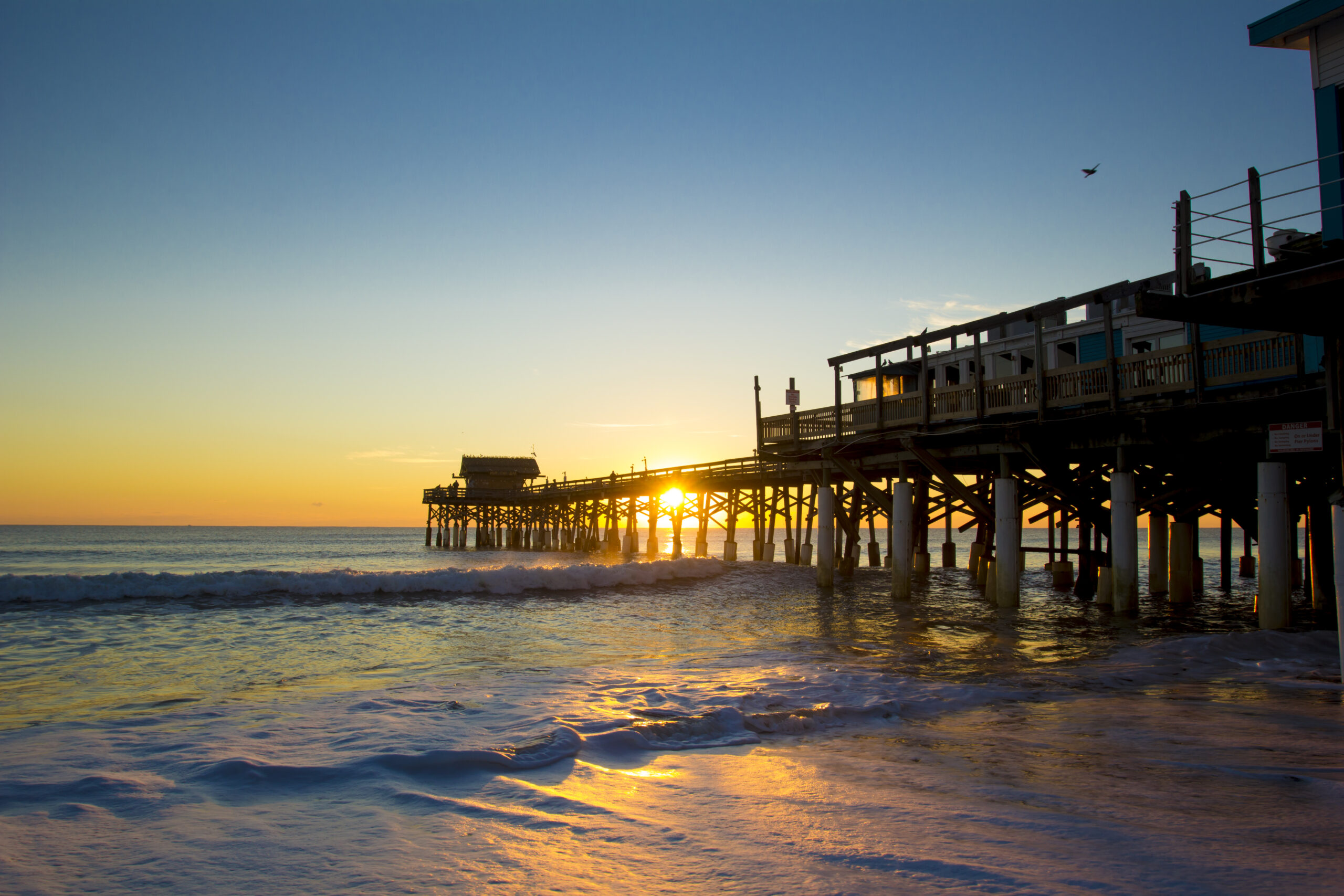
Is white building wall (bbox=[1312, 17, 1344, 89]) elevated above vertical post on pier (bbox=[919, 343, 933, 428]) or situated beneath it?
elevated above

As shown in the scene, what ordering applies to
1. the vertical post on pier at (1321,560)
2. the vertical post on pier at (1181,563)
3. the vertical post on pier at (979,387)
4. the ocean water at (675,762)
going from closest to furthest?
the ocean water at (675,762), the vertical post on pier at (1321,560), the vertical post on pier at (979,387), the vertical post on pier at (1181,563)

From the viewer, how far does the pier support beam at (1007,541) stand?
659 inches

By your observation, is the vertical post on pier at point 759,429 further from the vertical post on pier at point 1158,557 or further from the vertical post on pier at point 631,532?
the vertical post on pier at point 631,532

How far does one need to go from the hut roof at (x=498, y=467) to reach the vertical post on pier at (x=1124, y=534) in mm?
70443

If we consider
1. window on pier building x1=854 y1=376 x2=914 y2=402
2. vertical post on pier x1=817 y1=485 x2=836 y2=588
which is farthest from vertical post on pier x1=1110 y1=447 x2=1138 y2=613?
window on pier building x1=854 y1=376 x2=914 y2=402

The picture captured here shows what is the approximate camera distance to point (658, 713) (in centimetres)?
757

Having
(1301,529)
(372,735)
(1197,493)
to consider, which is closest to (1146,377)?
(1197,493)

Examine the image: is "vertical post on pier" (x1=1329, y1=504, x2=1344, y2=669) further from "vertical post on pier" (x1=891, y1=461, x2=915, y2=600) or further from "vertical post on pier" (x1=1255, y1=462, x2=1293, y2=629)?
"vertical post on pier" (x1=891, y1=461, x2=915, y2=600)

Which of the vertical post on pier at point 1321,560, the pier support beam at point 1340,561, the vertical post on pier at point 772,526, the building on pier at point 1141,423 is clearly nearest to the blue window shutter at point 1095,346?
the building on pier at point 1141,423

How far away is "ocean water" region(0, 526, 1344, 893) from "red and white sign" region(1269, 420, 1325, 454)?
2750mm

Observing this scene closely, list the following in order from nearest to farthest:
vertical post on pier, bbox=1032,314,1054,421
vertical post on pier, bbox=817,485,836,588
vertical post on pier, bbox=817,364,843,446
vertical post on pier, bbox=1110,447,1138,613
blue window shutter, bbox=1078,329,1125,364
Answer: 1. vertical post on pier, bbox=1110,447,1138,613
2. vertical post on pier, bbox=1032,314,1054,421
3. blue window shutter, bbox=1078,329,1125,364
4. vertical post on pier, bbox=817,364,843,446
5. vertical post on pier, bbox=817,485,836,588

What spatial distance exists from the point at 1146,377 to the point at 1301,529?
8978cm

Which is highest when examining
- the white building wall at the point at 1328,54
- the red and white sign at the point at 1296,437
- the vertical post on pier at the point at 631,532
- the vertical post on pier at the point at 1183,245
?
the white building wall at the point at 1328,54

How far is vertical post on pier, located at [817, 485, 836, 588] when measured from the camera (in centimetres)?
2292
